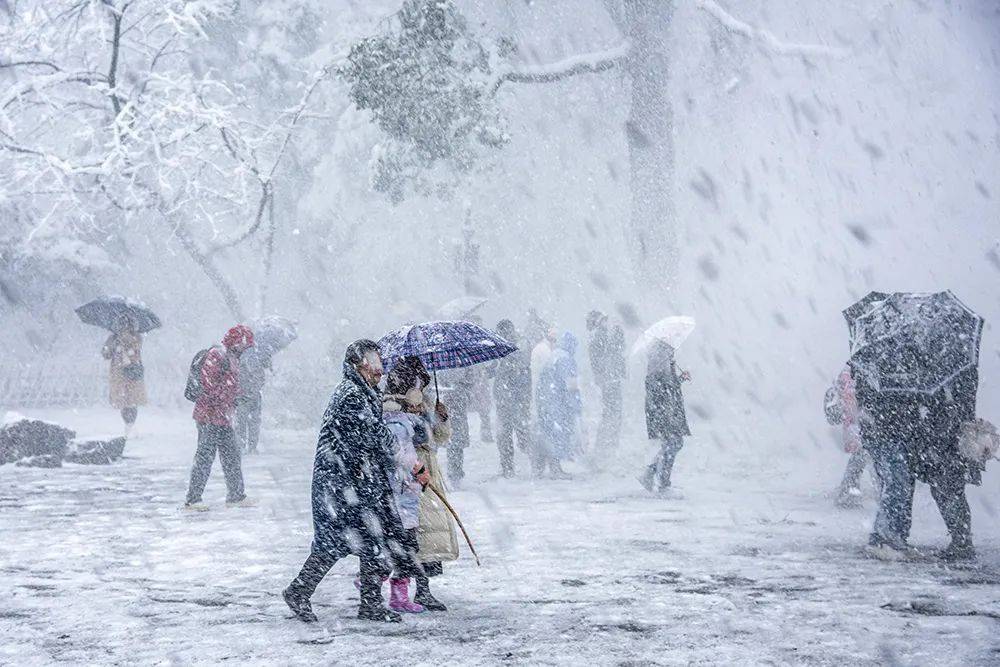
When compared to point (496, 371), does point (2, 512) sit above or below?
below

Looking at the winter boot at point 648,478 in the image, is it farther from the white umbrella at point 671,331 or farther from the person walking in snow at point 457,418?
the person walking in snow at point 457,418

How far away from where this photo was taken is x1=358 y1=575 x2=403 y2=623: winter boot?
572cm

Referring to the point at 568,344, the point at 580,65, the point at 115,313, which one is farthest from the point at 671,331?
the point at 580,65

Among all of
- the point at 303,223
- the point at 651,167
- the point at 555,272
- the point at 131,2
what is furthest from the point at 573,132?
the point at 131,2

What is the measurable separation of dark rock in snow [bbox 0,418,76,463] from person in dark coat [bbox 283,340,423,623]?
9.44 metres

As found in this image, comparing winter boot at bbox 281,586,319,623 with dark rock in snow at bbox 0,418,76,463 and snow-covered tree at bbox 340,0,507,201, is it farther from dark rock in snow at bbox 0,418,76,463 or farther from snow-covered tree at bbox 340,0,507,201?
snow-covered tree at bbox 340,0,507,201

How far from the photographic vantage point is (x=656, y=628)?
565 cm

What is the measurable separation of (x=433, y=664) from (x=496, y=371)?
819 centimetres

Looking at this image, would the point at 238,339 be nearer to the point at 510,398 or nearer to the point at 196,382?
the point at 196,382

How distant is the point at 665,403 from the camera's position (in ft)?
34.9

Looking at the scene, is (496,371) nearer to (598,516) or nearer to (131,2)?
(598,516)

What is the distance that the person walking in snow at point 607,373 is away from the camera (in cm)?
1447

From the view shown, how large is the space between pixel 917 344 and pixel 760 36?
47.8 ft

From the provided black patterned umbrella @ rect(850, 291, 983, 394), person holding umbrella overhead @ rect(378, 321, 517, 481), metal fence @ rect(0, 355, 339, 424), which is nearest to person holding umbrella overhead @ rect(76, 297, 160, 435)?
metal fence @ rect(0, 355, 339, 424)
